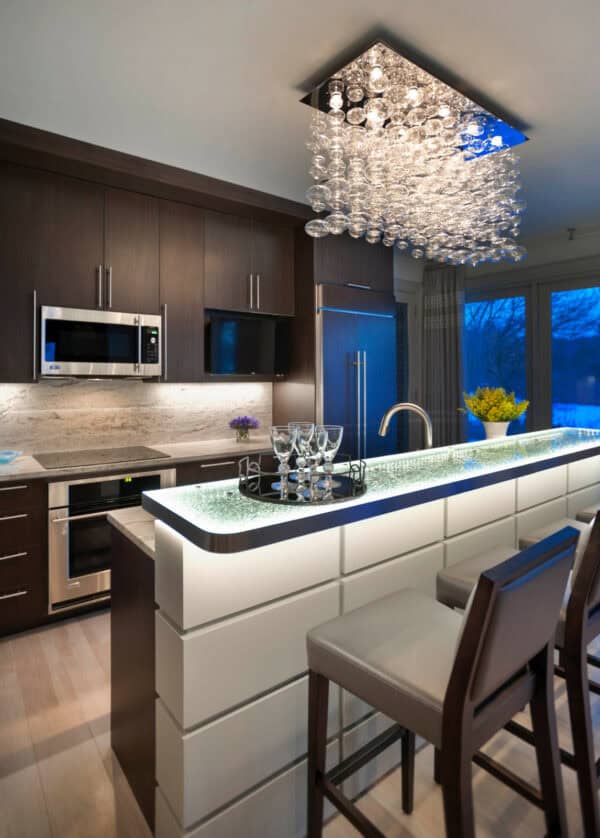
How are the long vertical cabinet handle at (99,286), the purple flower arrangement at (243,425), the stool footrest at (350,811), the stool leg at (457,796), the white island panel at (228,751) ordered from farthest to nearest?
the purple flower arrangement at (243,425)
the long vertical cabinet handle at (99,286)
the white island panel at (228,751)
the stool footrest at (350,811)
the stool leg at (457,796)

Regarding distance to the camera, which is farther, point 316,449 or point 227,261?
point 227,261

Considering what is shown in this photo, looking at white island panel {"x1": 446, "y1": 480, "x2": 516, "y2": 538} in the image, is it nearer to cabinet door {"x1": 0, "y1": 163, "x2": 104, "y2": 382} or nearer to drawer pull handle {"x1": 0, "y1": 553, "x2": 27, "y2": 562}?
drawer pull handle {"x1": 0, "y1": 553, "x2": 27, "y2": 562}

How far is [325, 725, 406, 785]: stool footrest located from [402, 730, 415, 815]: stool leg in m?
0.05

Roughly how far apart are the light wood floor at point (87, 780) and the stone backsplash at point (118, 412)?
1.57 metres

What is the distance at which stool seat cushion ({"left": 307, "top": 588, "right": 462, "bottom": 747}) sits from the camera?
1151mm

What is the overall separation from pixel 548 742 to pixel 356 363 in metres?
3.31

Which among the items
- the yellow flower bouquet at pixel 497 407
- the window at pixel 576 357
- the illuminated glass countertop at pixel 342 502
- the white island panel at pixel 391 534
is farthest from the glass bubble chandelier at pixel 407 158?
the white island panel at pixel 391 534

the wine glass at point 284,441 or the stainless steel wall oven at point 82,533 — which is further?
the stainless steel wall oven at point 82,533

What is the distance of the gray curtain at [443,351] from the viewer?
553 centimetres

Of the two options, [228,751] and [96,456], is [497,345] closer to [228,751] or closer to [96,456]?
[96,456]

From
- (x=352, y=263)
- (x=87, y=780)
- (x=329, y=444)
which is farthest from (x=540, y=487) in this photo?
(x=352, y=263)

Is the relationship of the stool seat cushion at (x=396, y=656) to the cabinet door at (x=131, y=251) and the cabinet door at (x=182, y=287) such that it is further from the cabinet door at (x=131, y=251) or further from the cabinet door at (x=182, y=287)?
the cabinet door at (x=131, y=251)

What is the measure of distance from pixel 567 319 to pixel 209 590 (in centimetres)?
480

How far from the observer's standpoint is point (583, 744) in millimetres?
1499
